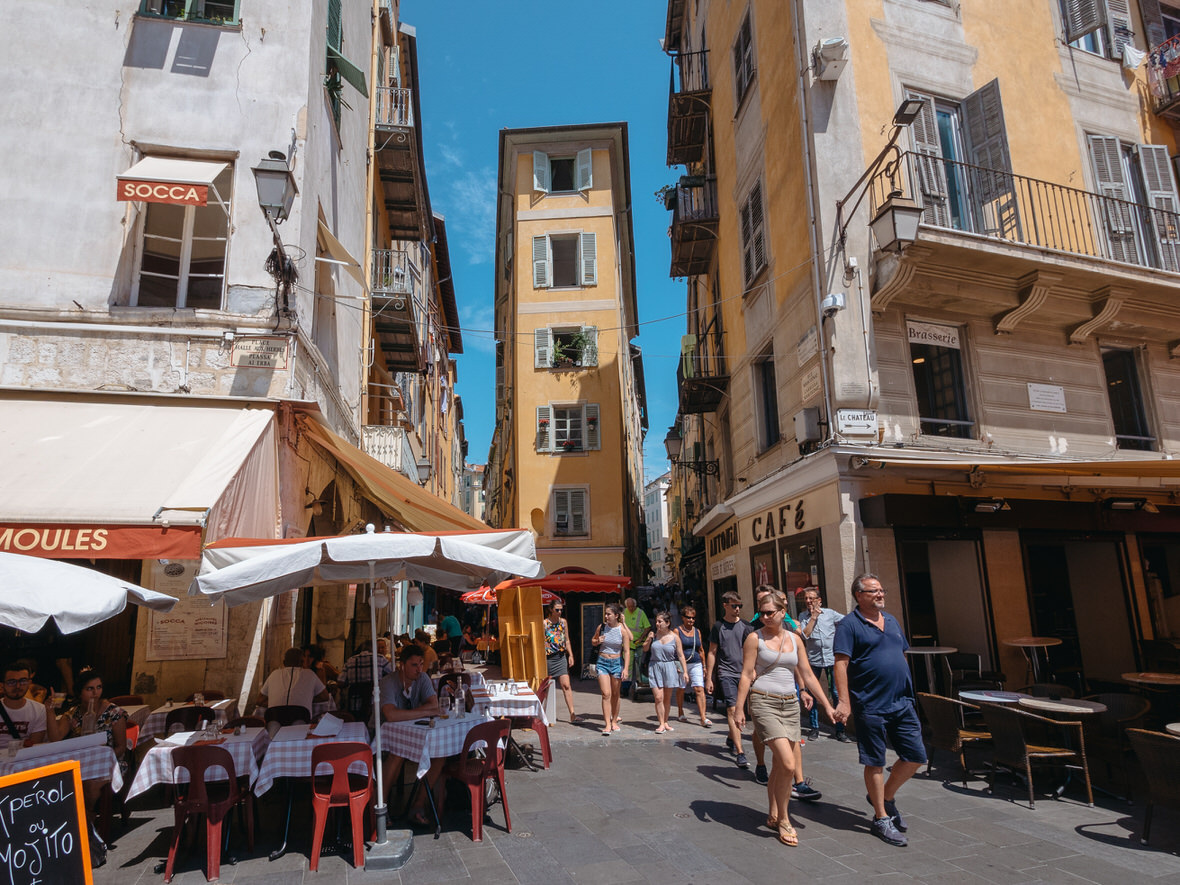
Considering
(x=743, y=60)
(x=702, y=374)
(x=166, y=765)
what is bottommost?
(x=166, y=765)

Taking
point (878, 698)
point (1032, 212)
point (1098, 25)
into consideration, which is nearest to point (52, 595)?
point (878, 698)

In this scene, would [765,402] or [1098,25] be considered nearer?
[1098,25]

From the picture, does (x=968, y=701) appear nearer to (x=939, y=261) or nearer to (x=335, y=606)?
(x=939, y=261)

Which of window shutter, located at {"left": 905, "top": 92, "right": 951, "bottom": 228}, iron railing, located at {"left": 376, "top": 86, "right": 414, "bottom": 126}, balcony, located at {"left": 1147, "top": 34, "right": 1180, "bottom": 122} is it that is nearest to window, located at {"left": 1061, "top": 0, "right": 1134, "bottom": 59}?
balcony, located at {"left": 1147, "top": 34, "right": 1180, "bottom": 122}

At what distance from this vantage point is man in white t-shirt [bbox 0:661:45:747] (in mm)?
Result: 5746

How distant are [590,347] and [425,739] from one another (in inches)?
723

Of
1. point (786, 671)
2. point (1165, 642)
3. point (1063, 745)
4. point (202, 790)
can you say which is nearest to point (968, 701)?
point (1063, 745)

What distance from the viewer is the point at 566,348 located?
2373 centimetres

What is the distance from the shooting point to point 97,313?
8.49m

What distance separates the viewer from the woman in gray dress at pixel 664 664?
10.0m

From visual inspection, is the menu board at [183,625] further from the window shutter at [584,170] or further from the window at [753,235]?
the window shutter at [584,170]

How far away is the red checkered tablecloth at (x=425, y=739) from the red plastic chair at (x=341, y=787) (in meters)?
0.53

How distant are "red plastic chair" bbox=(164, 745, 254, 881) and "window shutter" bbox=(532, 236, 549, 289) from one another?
2019 cm

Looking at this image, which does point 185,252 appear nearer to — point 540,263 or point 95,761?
point 95,761
